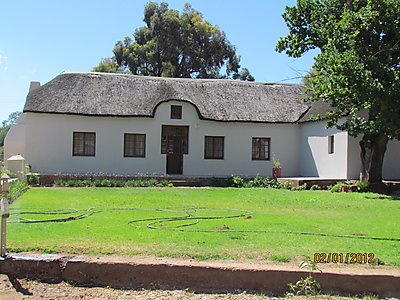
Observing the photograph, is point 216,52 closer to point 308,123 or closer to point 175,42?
point 175,42

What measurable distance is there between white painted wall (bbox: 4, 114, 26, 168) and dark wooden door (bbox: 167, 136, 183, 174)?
7.19 meters

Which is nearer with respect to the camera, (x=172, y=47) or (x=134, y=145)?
(x=134, y=145)

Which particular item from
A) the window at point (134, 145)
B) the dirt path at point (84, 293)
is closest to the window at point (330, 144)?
the window at point (134, 145)

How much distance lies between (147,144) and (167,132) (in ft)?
3.93

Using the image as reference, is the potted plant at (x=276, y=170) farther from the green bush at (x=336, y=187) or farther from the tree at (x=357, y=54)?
the tree at (x=357, y=54)

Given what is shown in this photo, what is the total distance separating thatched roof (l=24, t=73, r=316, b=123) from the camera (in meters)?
23.0

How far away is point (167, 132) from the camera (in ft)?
78.6

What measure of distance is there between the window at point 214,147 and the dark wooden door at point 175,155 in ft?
4.19

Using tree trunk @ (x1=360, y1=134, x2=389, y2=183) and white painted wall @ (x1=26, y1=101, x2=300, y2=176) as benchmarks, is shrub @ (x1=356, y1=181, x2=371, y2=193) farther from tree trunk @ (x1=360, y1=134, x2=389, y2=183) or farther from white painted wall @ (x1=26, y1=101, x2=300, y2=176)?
white painted wall @ (x1=26, y1=101, x2=300, y2=176)

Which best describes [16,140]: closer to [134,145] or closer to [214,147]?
[134,145]

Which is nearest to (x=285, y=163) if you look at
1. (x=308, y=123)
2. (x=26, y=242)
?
(x=308, y=123)

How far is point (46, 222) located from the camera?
30.5ft

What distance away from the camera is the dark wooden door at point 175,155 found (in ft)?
79.1
